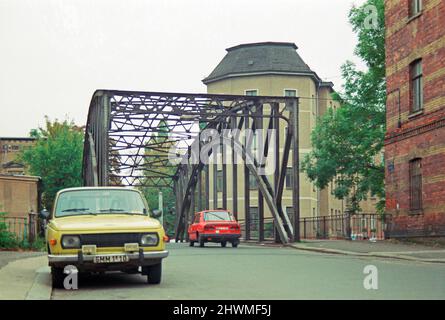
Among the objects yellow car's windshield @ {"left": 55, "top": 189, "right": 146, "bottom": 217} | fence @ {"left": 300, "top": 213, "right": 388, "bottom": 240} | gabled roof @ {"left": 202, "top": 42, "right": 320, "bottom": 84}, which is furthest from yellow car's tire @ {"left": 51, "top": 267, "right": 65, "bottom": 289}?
gabled roof @ {"left": 202, "top": 42, "right": 320, "bottom": 84}

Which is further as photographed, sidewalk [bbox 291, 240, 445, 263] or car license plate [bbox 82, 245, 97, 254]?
sidewalk [bbox 291, 240, 445, 263]

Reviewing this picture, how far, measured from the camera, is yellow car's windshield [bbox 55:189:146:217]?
14.6m

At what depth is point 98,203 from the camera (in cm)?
1472

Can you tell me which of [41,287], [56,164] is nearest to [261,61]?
[56,164]

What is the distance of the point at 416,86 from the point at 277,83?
40891mm

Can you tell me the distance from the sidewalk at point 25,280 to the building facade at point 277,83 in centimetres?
5167

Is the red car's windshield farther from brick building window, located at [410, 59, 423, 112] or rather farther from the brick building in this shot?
brick building window, located at [410, 59, 423, 112]

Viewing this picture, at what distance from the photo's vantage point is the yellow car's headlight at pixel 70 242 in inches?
516

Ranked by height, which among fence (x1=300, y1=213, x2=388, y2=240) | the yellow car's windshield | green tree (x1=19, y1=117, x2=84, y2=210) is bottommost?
fence (x1=300, y1=213, x2=388, y2=240)

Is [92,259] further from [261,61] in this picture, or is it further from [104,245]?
[261,61]

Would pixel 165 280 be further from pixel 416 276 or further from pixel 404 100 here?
pixel 404 100

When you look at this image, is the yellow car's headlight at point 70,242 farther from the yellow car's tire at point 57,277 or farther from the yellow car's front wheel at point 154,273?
the yellow car's front wheel at point 154,273

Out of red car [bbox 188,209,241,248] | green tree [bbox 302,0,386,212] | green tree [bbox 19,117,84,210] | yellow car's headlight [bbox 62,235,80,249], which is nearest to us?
yellow car's headlight [bbox 62,235,80,249]
